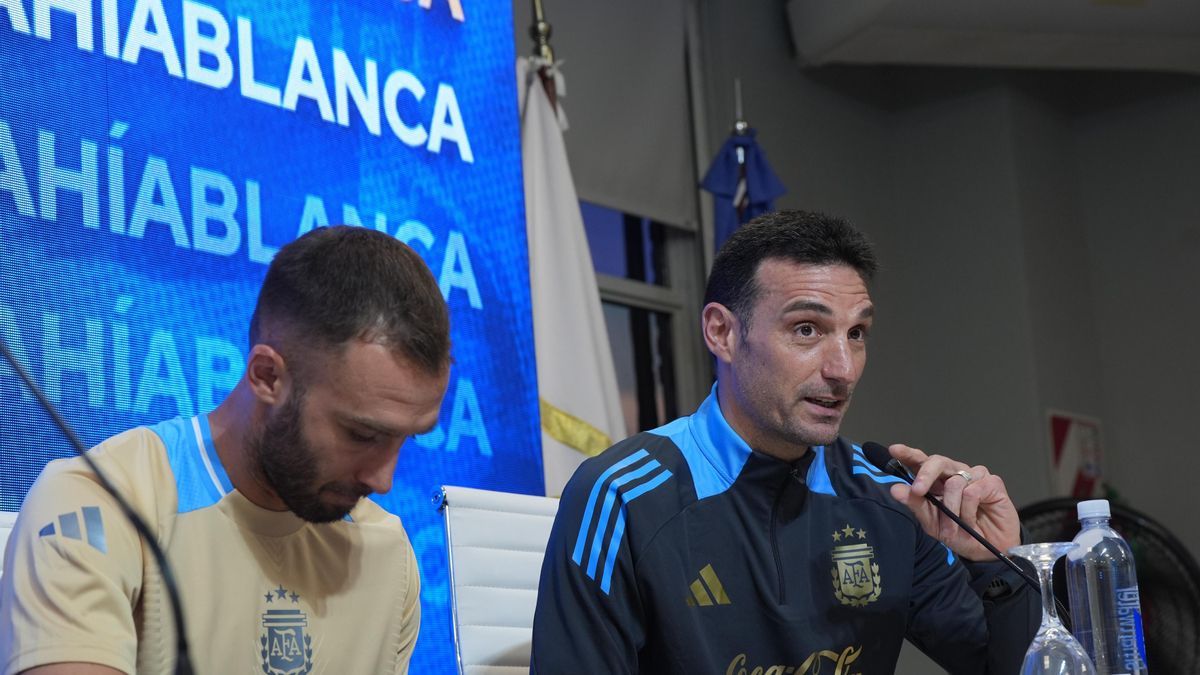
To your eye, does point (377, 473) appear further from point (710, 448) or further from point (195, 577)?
point (710, 448)

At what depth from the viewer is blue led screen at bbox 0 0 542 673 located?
6.79ft

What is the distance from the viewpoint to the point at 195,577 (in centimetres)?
154

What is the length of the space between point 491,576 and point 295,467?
0.50 meters

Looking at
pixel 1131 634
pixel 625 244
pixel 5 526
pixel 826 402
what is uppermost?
pixel 625 244

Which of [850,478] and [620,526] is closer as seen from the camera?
[620,526]

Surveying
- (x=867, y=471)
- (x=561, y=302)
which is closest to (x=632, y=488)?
(x=867, y=471)

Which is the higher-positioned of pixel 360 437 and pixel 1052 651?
pixel 360 437

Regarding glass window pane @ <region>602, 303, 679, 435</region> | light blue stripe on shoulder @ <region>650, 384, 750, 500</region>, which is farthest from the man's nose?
glass window pane @ <region>602, 303, 679, 435</region>

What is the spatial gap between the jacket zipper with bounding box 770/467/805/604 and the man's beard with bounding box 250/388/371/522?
634mm

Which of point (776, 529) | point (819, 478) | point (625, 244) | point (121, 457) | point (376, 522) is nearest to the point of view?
point (121, 457)

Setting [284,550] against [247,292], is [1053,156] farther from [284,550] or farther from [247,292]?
[284,550]

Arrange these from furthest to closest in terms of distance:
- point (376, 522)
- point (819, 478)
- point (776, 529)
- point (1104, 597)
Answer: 1. point (819, 478)
2. point (776, 529)
3. point (376, 522)
4. point (1104, 597)

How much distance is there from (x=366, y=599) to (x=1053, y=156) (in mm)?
4534

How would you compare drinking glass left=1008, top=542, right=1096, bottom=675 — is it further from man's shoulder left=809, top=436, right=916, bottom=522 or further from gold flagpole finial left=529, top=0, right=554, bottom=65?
gold flagpole finial left=529, top=0, right=554, bottom=65
